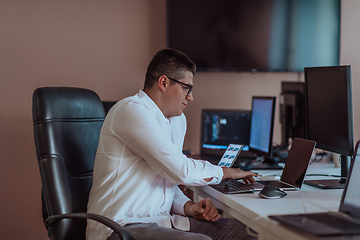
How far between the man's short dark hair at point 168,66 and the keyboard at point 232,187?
0.52 m

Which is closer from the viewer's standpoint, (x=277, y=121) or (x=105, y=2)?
(x=105, y=2)

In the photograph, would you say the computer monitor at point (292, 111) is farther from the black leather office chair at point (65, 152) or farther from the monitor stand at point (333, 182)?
the black leather office chair at point (65, 152)

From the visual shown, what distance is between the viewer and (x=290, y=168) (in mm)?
1648

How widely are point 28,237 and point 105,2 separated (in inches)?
72.0

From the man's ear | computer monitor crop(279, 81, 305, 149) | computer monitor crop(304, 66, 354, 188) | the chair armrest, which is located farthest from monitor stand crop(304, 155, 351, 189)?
the chair armrest

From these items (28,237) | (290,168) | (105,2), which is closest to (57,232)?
(290,168)

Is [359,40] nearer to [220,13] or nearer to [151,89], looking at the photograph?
[220,13]

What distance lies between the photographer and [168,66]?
158 centimetres

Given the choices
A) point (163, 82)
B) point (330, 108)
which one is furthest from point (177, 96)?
point (330, 108)

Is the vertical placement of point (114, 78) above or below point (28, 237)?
above

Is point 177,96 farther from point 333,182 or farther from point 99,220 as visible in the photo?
point 333,182

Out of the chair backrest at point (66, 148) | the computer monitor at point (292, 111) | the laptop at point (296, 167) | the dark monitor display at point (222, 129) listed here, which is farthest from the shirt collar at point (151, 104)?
the computer monitor at point (292, 111)

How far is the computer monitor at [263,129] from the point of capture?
2.17m

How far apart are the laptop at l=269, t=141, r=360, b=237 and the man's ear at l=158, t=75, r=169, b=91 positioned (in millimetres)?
738
